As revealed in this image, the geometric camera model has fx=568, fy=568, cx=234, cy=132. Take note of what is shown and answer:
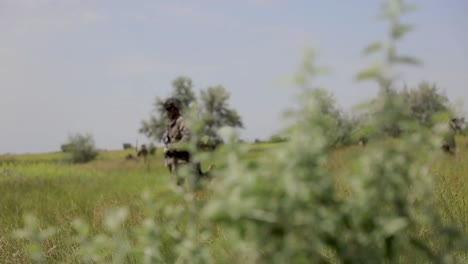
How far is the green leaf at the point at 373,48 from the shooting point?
7.06ft

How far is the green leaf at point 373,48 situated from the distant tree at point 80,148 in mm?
49166

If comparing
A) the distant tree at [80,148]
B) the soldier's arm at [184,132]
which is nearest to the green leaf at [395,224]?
the soldier's arm at [184,132]

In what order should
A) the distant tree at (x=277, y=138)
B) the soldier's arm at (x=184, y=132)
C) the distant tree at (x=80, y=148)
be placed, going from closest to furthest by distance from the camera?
the distant tree at (x=277, y=138) < the soldier's arm at (x=184, y=132) < the distant tree at (x=80, y=148)

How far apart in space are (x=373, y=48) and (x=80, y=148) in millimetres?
49767

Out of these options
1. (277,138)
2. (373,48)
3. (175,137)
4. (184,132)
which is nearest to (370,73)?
(373,48)

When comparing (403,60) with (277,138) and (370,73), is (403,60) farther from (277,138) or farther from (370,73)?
(277,138)

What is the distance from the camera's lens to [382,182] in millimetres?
1958

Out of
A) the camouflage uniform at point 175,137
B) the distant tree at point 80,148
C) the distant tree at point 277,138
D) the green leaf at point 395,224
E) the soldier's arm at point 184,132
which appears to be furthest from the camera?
the distant tree at point 80,148

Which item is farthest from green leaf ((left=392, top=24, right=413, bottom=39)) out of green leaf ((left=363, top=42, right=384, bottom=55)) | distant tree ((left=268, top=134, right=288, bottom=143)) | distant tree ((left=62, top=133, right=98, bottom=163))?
distant tree ((left=62, top=133, right=98, bottom=163))

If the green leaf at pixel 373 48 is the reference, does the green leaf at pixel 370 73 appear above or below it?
below

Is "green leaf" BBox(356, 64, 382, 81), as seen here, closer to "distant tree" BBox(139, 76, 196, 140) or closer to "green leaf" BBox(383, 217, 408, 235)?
"green leaf" BBox(383, 217, 408, 235)

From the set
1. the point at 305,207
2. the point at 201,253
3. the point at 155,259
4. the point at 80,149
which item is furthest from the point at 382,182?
the point at 80,149

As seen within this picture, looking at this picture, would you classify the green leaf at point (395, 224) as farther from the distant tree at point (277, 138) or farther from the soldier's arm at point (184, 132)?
the soldier's arm at point (184, 132)

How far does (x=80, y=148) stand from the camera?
49.9 meters
